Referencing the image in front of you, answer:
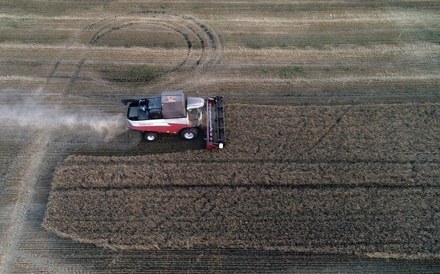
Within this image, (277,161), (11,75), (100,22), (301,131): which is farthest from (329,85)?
(11,75)

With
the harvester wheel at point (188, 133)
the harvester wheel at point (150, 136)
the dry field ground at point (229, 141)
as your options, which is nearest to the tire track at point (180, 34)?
the dry field ground at point (229, 141)

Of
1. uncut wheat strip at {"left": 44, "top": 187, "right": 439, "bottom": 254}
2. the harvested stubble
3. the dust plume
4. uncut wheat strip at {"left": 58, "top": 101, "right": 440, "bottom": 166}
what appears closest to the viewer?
uncut wheat strip at {"left": 44, "top": 187, "right": 439, "bottom": 254}

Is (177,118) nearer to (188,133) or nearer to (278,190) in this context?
(188,133)

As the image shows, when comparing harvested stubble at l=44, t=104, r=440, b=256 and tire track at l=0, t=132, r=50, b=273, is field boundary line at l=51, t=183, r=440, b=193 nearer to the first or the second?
harvested stubble at l=44, t=104, r=440, b=256

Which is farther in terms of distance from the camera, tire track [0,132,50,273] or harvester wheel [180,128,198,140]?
harvester wheel [180,128,198,140]

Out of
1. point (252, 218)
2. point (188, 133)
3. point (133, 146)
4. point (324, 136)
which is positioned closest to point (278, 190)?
point (252, 218)

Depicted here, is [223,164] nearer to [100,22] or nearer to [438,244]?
[438,244]

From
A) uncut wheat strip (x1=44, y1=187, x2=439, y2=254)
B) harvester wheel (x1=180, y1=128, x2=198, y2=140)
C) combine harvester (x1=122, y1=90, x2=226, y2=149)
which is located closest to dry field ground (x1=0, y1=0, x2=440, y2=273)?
uncut wheat strip (x1=44, y1=187, x2=439, y2=254)
